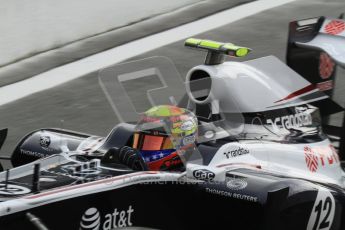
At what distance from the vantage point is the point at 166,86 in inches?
242

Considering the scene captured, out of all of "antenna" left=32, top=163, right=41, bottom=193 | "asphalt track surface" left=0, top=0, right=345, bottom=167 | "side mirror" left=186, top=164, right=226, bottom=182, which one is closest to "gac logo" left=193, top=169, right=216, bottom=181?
"side mirror" left=186, top=164, right=226, bottom=182

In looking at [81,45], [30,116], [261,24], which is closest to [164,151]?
[30,116]

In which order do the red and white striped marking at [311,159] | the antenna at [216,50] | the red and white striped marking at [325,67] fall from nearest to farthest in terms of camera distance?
the red and white striped marking at [311,159]
the antenna at [216,50]
the red and white striped marking at [325,67]

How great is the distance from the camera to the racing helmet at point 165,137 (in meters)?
5.72

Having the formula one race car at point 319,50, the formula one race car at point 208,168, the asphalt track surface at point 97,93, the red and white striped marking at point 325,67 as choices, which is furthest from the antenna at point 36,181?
the red and white striped marking at point 325,67

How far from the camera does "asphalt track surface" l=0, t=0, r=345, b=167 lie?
9.38m

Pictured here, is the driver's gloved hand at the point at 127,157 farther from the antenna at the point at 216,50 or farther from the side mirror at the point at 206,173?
the antenna at the point at 216,50

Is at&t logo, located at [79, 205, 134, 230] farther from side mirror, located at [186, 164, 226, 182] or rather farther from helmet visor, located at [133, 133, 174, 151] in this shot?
helmet visor, located at [133, 133, 174, 151]

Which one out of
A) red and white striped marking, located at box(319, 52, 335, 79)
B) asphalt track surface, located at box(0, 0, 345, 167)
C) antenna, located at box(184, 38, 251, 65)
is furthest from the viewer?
asphalt track surface, located at box(0, 0, 345, 167)

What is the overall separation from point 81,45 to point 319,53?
16.0 feet

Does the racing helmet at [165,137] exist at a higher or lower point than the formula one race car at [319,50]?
lower

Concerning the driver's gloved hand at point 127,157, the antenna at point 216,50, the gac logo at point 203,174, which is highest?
the antenna at point 216,50

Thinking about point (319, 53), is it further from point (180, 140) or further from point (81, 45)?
point (81, 45)

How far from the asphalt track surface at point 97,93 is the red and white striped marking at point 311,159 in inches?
99.4
